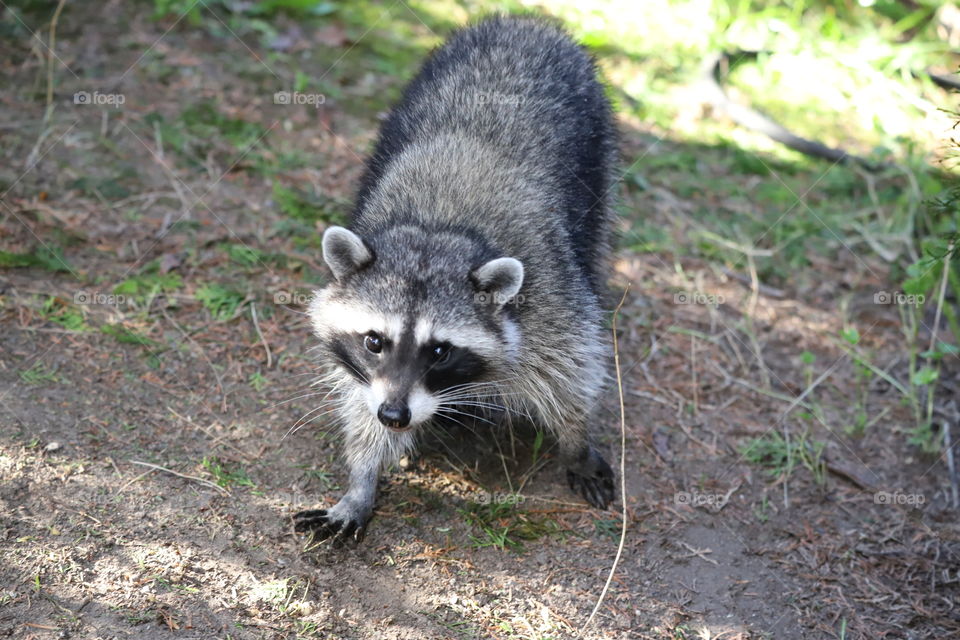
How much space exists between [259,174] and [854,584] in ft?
15.7

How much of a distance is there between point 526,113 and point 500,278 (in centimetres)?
137

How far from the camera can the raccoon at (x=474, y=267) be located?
3.90 metres

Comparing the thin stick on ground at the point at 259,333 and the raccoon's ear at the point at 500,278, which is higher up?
the raccoon's ear at the point at 500,278

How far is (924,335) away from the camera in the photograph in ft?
19.3

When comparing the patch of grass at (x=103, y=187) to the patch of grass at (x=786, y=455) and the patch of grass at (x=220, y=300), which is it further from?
the patch of grass at (x=786, y=455)

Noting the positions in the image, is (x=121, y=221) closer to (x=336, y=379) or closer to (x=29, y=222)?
(x=29, y=222)

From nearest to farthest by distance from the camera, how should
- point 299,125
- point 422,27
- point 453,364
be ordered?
point 453,364
point 299,125
point 422,27

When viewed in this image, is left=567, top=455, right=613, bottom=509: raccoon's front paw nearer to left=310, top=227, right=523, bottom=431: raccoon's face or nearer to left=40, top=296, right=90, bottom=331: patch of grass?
left=310, top=227, right=523, bottom=431: raccoon's face

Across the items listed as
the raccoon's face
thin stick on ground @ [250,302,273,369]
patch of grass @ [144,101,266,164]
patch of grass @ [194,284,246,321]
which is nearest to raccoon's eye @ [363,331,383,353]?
the raccoon's face

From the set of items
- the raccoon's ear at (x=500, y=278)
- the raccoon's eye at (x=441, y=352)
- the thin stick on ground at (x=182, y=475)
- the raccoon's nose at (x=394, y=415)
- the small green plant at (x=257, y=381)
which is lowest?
the small green plant at (x=257, y=381)

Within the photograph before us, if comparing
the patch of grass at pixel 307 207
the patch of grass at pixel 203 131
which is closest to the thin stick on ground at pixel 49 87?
the patch of grass at pixel 203 131

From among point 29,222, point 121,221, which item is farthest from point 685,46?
point 29,222

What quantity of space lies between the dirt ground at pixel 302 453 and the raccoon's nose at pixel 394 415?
2.52 feet

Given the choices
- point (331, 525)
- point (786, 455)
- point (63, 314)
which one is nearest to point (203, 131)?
point (63, 314)
